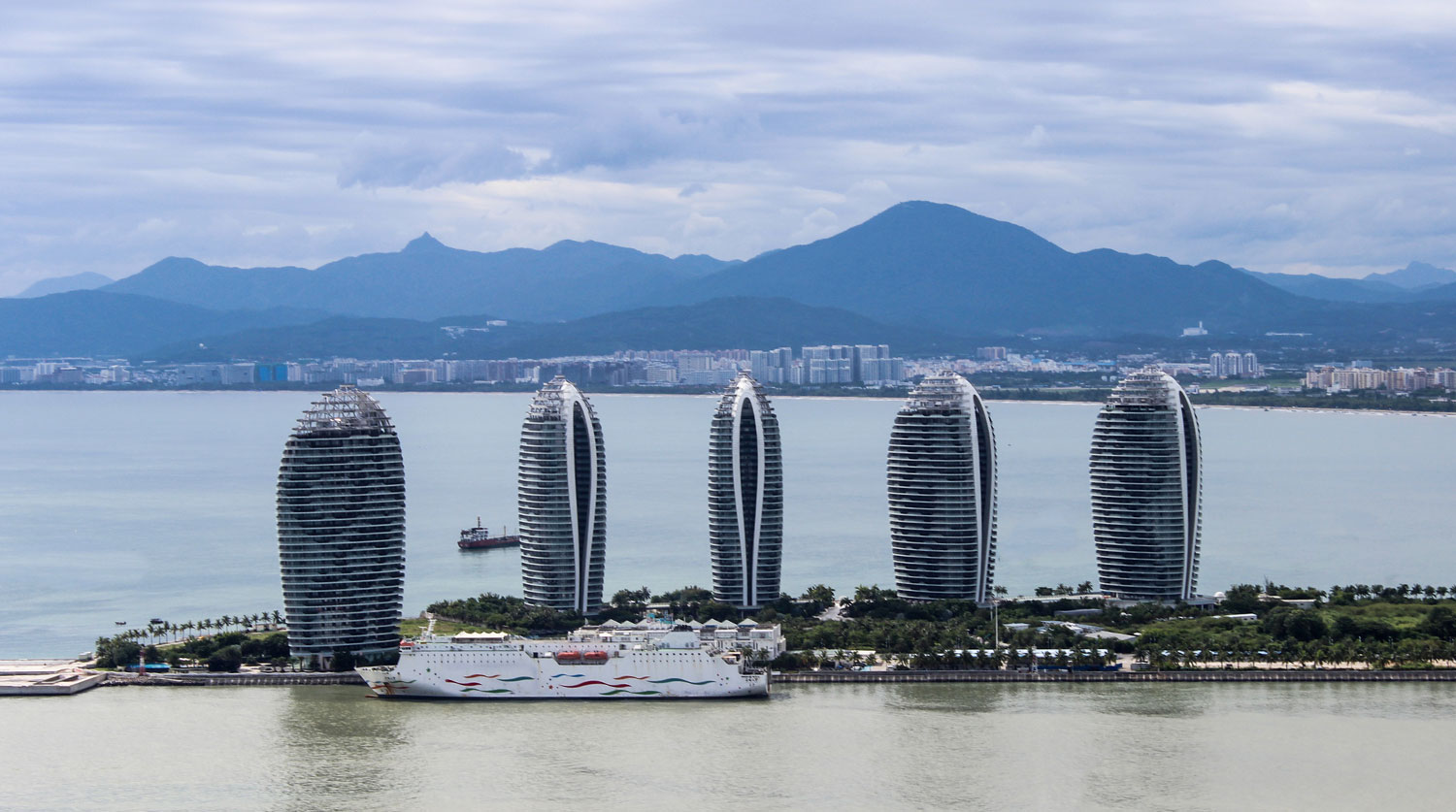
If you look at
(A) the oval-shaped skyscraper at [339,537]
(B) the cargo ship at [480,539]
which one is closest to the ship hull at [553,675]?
(A) the oval-shaped skyscraper at [339,537]

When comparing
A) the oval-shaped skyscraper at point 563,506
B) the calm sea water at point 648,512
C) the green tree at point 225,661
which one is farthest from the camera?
the calm sea water at point 648,512

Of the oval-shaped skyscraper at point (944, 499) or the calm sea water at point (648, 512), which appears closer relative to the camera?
the oval-shaped skyscraper at point (944, 499)

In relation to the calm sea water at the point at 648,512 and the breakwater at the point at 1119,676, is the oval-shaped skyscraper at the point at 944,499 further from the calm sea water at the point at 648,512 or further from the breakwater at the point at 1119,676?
the breakwater at the point at 1119,676

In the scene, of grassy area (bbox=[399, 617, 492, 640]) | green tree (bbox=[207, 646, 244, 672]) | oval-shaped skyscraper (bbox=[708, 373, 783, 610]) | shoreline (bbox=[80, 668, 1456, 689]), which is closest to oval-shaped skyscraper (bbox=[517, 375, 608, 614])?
grassy area (bbox=[399, 617, 492, 640])

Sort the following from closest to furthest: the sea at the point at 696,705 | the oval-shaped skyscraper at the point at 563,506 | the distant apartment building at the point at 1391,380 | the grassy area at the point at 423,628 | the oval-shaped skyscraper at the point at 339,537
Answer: the sea at the point at 696,705 < the oval-shaped skyscraper at the point at 339,537 < the grassy area at the point at 423,628 < the oval-shaped skyscraper at the point at 563,506 < the distant apartment building at the point at 1391,380

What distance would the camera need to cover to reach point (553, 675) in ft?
141

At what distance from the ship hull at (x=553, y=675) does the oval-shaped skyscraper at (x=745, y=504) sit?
10795 millimetres

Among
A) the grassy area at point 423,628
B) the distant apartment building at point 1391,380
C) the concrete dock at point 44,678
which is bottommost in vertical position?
the concrete dock at point 44,678

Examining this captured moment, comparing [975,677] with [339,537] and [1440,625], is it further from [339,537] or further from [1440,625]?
[339,537]

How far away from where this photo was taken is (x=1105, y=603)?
53.7 metres

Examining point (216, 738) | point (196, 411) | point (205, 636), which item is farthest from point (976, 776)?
point (196, 411)

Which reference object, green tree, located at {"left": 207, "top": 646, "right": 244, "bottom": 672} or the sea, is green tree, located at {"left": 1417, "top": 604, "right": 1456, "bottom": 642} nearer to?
the sea

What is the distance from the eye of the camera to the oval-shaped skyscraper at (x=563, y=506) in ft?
173

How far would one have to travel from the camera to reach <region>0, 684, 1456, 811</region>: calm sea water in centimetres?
3366
